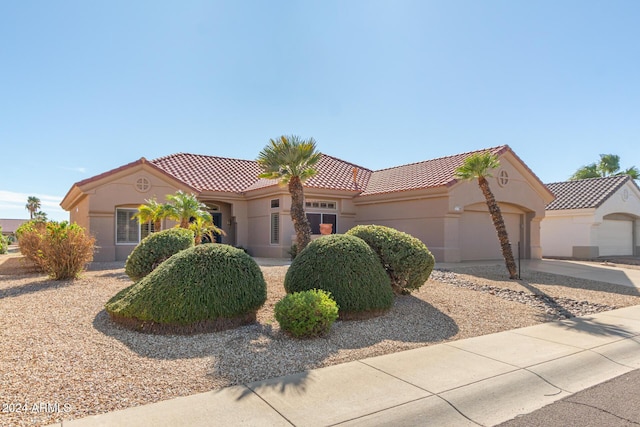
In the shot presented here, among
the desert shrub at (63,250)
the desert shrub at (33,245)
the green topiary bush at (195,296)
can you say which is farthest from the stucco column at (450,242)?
the desert shrub at (33,245)

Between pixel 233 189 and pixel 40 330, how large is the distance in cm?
1564

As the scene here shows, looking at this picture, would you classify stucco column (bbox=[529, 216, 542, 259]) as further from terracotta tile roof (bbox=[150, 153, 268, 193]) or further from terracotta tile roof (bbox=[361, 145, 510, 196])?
terracotta tile roof (bbox=[150, 153, 268, 193])

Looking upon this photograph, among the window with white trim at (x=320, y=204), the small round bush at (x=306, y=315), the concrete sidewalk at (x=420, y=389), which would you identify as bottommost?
the concrete sidewalk at (x=420, y=389)

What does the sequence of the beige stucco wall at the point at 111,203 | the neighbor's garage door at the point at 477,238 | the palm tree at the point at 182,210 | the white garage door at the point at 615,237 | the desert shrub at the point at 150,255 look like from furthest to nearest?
the white garage door at the point at 615,237 → the neighbor's garage door at the point at 477,238 → the beige stucco wall at the point at 111,203 → the palm tree at the point at 182,210 → the desert shrub at the point at 150,255

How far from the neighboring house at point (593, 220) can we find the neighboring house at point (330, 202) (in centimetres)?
393

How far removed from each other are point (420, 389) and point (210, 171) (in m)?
20.4

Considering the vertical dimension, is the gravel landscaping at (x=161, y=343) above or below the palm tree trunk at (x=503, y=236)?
below

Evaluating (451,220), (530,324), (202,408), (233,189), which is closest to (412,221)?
(451,220)

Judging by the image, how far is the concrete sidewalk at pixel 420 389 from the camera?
425cm

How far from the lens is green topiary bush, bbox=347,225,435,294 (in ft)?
31.2

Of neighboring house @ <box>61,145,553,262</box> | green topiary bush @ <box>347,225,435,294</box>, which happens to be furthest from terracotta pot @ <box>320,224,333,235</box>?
green topiary bush @ <box>347,225,435,294</box>

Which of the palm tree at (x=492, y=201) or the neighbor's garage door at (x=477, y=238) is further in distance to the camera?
the neighbor's garage door at (x=477, y=238)

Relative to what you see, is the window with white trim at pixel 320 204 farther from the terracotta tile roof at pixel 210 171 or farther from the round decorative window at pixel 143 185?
the round decorative window at pixel 143 185

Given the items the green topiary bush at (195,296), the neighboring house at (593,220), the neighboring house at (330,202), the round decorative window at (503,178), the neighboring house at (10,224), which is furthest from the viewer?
the neighboring house at (10,224)
